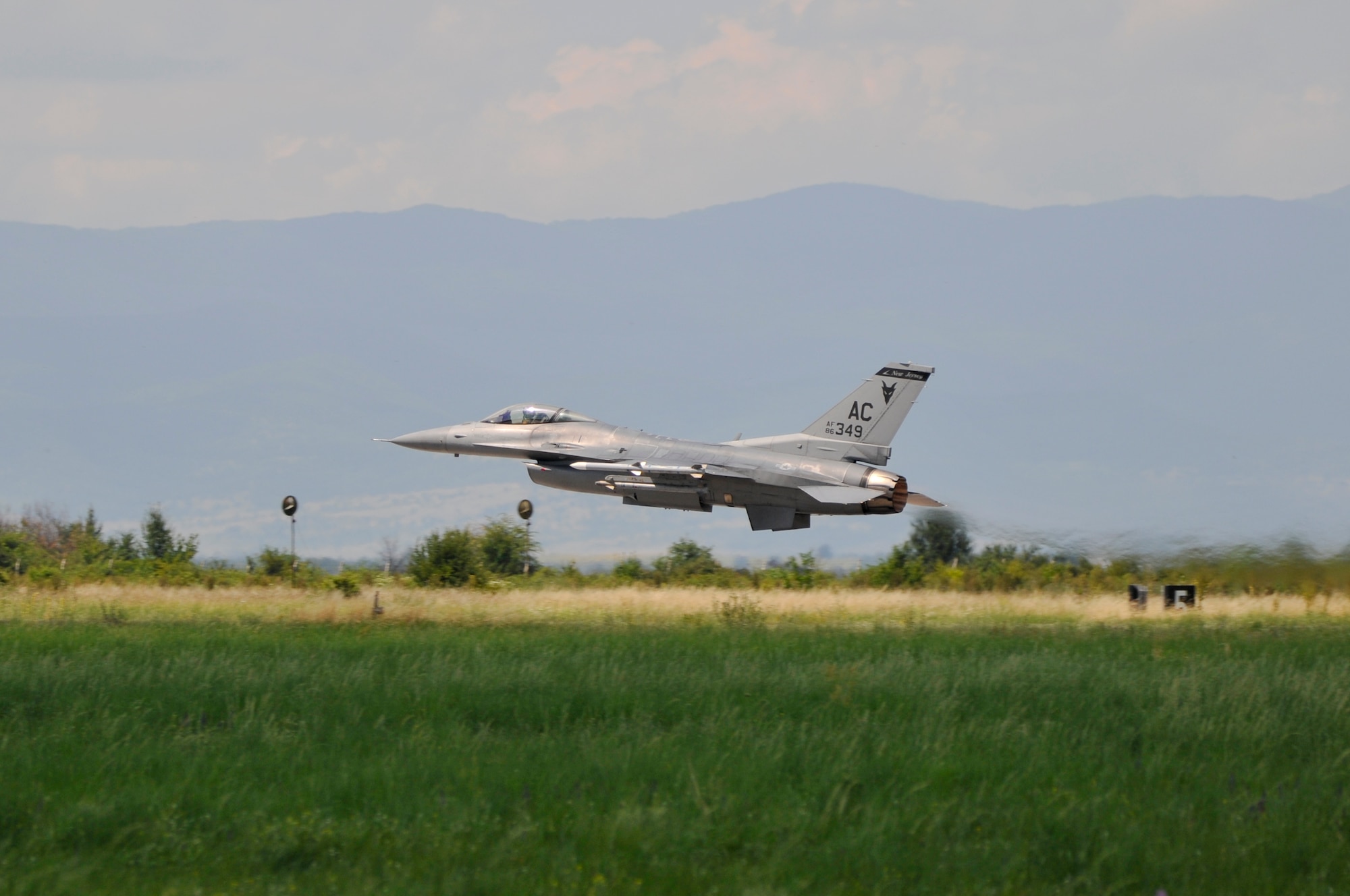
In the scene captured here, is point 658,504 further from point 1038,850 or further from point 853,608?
point 1038,850

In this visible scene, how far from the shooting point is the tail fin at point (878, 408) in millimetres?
30016

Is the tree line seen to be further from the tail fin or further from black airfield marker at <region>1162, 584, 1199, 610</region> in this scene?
the tail fin

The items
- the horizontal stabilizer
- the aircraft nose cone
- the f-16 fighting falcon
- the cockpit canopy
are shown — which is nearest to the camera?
the horizontal stabilizer

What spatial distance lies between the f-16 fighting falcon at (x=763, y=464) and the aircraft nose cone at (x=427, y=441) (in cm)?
204

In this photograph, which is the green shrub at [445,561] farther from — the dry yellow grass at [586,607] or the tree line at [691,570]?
the dry yellow grass at [586,607]

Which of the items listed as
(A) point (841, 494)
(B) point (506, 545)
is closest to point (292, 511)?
(B) point (506, 545)

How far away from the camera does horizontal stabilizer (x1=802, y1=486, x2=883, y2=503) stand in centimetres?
2834

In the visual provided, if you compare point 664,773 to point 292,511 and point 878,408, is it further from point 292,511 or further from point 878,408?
point 292,511

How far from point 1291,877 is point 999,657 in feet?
28.1

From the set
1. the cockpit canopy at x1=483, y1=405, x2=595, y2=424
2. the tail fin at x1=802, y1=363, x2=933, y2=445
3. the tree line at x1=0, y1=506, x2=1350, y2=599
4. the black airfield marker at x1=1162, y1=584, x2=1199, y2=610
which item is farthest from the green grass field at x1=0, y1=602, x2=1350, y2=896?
the cockpit canopy at x1=483, y1=405, x2=595, y2=424

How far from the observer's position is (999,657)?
1695 centimetres

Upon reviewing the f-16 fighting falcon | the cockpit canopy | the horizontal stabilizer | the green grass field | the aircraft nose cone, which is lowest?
the green grass field

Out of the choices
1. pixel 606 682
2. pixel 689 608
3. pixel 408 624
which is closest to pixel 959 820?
pixel 606 682

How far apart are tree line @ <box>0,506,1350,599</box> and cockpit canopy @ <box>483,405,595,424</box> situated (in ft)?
14.1
